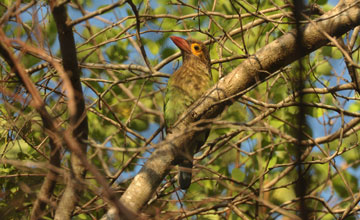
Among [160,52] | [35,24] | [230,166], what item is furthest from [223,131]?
[35,24]

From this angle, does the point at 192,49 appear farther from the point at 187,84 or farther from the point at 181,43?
the point at 187,84

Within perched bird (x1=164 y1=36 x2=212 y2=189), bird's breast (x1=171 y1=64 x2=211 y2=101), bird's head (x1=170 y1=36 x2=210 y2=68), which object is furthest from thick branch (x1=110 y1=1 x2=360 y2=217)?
bird's head (x1=170 y1=36 x2=210 y2=68)

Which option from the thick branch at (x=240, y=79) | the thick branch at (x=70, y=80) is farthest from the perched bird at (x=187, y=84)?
the thick branch at (x=70, y=80)

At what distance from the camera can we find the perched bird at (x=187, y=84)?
12.4ft

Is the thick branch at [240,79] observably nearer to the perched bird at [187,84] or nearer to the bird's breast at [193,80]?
the perched bird at [187,84]

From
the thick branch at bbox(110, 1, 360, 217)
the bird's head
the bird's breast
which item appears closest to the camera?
the thick branch at bbox(110, 1, 360, 217)

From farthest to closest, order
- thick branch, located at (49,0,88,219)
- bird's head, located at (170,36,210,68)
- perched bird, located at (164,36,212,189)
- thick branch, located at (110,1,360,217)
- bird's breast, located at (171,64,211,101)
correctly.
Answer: bird's head, located at (170,36,210,68) < bird's breast, located at (171,64,211,101) < perched bird, located at (164,36,212,189) < thick branch, located at (110,1,360,217) < thick branch, located at (49,0,88,219)

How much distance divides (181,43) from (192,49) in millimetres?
114

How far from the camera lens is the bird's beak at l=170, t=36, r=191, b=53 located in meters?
4.43

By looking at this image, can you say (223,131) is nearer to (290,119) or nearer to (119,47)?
(290,119)

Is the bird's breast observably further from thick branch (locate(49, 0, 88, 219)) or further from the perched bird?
thick branch (locate(49, 0, 88, 219))

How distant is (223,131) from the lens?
14.1ft

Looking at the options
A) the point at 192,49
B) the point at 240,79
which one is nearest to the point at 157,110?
the point at 240,79

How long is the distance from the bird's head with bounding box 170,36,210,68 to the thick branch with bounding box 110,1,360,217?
5.05 feet
